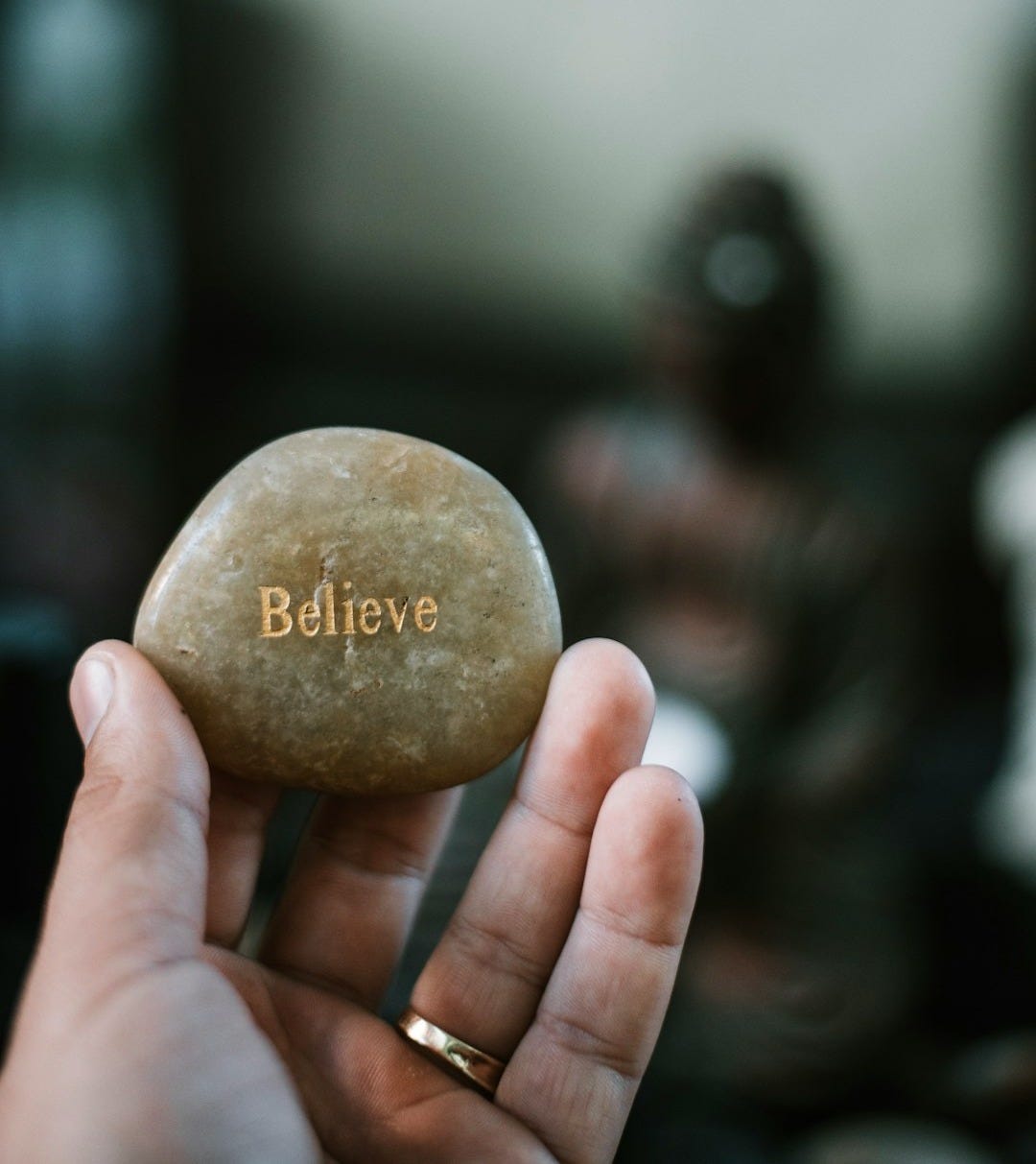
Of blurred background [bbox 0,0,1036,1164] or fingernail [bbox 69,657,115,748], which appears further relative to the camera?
blurred background [bbox 0,0,1036,1164]

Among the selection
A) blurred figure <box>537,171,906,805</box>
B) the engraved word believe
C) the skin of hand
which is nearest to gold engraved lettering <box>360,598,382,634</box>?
the engraved word believe

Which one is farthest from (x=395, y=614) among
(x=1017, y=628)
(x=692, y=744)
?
(x=1017, y=628)

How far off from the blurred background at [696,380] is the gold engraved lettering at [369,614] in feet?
1.51

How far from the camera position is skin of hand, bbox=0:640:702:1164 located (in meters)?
0.50

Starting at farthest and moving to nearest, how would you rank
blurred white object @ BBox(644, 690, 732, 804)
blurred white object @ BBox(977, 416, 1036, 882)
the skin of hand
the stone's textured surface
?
blurred white object @ BBox(977, 416, 1036, 882) < blurred white object @ BBox(644, 690, 732, 804) < the stone's textured surface < the skin of hand

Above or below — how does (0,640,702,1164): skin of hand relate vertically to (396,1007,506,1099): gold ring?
above

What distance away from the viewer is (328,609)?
24.7 inches

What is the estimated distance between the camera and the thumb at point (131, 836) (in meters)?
0.52

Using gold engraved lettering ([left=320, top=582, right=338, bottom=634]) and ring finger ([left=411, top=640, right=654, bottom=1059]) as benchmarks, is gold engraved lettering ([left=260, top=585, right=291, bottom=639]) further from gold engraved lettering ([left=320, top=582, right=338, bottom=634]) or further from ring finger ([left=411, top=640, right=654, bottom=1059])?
ring finger ([left=411, top=640, right=654, bottom=1059])

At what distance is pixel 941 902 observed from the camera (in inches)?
58.5

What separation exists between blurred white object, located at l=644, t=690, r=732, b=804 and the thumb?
733 mm

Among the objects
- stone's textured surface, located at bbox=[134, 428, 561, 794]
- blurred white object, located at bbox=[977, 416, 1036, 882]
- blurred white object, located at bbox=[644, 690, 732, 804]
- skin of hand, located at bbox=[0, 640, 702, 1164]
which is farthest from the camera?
blurred white object, located at bbox=[977, 416, 1036, 882]

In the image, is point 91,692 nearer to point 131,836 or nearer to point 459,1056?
point 131,836

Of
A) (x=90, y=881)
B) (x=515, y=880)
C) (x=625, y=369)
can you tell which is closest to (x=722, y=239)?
(x=625, y=369)
